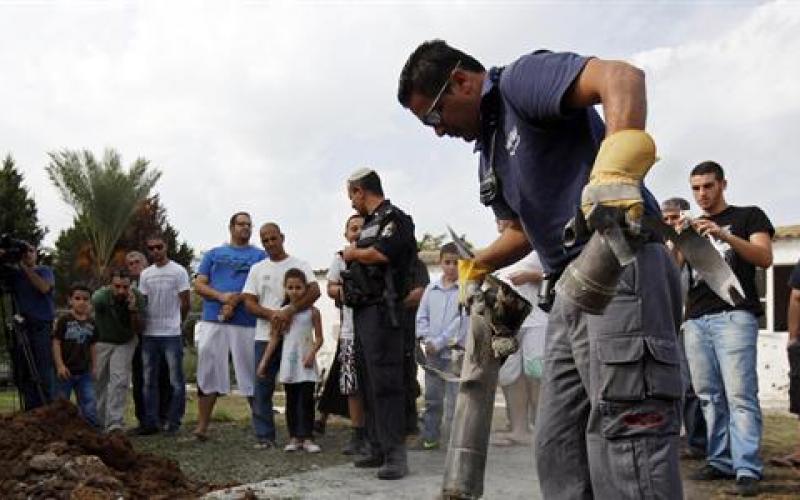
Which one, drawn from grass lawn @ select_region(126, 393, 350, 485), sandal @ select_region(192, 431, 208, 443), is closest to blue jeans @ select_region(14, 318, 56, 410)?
grass lawn @ select_region(126, 393, 350, 485)

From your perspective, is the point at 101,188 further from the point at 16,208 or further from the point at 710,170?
the point at 710,170

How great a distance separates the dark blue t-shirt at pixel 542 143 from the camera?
7.59 feet

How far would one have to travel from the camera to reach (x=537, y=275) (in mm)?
6789

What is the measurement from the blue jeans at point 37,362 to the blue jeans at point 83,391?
0.35 ft

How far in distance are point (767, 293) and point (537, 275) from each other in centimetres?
948

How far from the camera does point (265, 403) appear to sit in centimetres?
674

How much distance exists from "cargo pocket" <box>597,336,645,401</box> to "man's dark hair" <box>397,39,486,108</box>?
3.12ft

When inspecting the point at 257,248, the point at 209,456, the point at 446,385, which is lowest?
the point at 209,456

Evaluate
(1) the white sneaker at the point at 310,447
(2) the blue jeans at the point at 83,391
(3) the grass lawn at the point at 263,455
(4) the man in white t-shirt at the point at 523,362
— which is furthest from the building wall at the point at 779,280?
(2) the blue jeans at the point at 83,391

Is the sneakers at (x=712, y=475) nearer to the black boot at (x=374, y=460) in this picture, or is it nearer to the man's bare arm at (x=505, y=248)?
the black boot at (x=374, y=460)

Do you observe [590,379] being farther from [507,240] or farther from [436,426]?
[436,426]

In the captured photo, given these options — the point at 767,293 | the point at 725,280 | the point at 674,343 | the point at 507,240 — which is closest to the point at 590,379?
the point at 674,343

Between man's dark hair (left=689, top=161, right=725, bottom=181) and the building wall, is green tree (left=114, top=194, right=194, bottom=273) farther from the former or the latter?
man's dark hair (left=689, top=161, right=725, bottom=181)

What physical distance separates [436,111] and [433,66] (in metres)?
0.14
